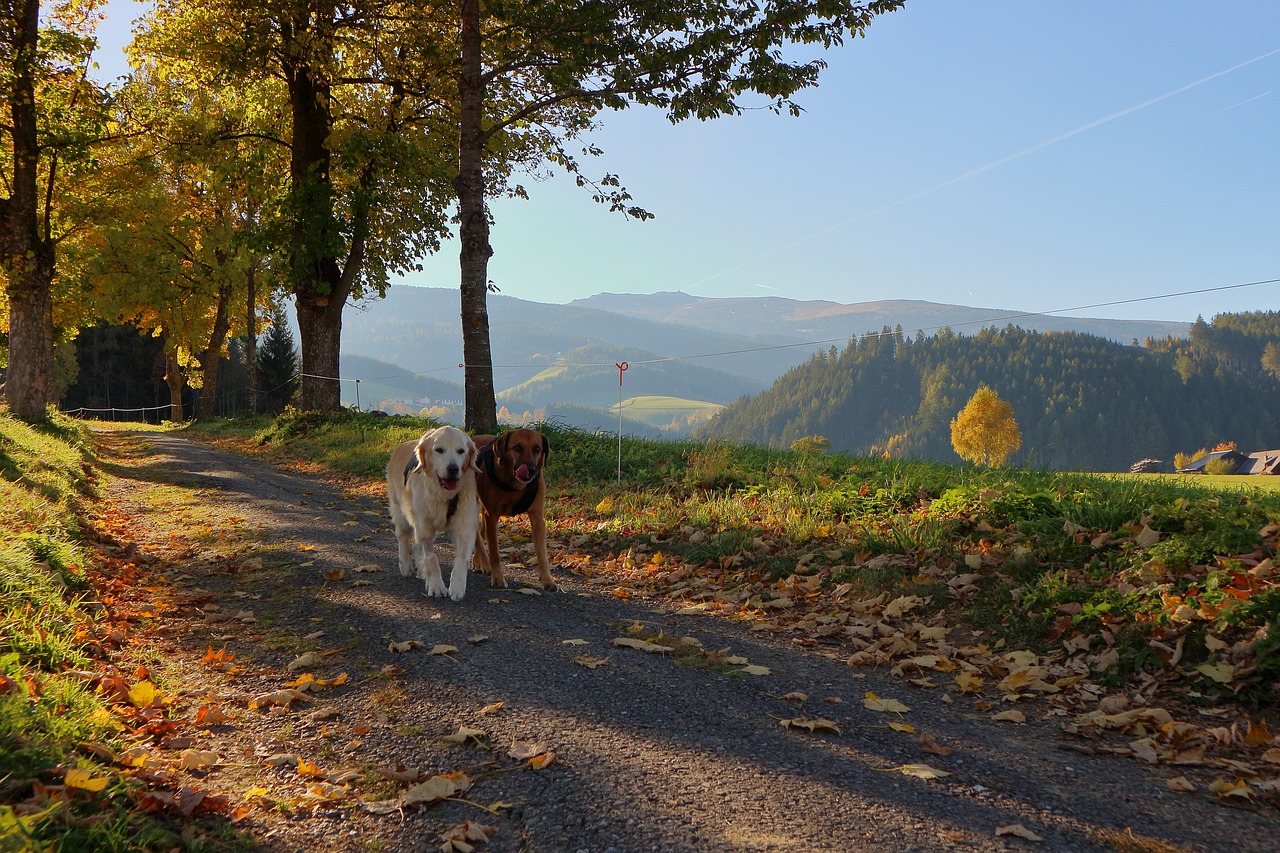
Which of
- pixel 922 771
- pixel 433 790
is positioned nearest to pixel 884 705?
pixel 922 771

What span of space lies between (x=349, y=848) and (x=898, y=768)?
2.19m

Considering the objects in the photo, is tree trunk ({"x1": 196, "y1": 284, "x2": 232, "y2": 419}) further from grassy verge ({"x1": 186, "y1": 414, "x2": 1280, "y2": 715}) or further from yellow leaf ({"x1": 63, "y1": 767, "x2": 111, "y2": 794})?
yellow leaf ({"x1": 63, "y1": 767, "x2": 111, "y2": 794})

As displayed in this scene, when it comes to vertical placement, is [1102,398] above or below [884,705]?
above

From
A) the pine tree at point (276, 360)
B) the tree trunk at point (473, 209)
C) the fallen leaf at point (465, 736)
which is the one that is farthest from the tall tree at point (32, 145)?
the pine tree at point (276, 360)

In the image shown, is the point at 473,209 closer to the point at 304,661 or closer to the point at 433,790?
the point at 304,661

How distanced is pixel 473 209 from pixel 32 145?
8.81 m

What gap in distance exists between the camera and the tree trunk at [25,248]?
1457 centimetres

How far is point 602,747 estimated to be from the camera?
3.42 metres

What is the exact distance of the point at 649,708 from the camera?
12.9 ft

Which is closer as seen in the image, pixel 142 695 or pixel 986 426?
pixel 142 695

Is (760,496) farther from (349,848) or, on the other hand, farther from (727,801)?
(349,848)

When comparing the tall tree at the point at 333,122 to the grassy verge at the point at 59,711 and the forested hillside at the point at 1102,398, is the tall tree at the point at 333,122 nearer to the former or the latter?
the grassy verge at the point at 59,711

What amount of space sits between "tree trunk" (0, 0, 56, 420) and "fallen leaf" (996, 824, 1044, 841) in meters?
17.9

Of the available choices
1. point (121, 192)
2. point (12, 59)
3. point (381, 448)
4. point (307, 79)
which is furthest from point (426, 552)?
point (121, 192)
